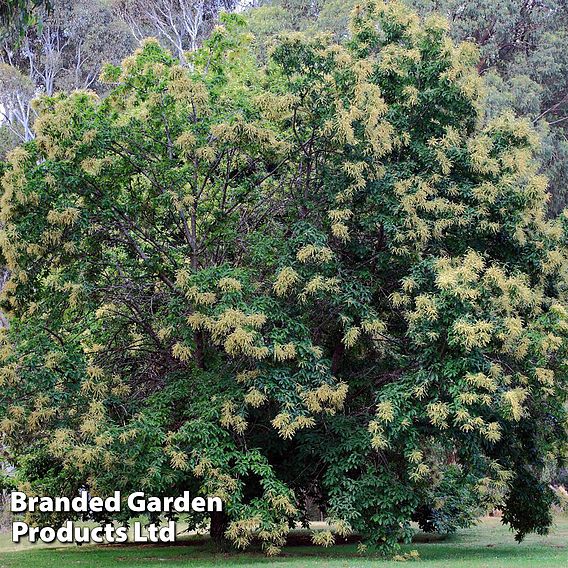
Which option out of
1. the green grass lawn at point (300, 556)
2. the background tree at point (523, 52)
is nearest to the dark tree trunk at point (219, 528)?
the green grass lawn at point (300, 556)

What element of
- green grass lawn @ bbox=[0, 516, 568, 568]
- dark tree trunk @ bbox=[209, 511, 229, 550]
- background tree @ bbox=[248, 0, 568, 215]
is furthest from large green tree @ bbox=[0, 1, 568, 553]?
background tree @ bbox=[248, 0, 568, 215]

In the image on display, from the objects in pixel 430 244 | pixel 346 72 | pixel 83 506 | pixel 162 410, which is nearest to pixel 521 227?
pixel 430 244

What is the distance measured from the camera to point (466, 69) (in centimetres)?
1466

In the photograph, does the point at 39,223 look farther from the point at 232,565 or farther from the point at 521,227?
the point at 521,227

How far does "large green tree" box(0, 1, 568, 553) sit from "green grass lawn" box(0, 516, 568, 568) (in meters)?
0.65

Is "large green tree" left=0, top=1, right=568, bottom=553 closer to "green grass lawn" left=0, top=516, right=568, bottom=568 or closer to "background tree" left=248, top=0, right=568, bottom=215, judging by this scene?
"green grass lawn" left=0, top=516, right=568, bottom=568

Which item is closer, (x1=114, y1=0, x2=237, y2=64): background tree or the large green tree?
the large green tree

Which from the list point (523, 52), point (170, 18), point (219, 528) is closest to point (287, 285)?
point (219, 528)

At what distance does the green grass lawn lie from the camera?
43.3 feet

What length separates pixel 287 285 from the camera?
13.2m

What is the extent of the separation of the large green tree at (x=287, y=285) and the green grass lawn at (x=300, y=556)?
647mm

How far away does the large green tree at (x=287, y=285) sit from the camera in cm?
1289

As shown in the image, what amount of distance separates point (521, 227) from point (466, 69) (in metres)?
2.82

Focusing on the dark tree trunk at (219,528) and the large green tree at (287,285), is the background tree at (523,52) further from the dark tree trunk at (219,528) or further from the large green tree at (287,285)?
the dark tree trunk at (219,528)
